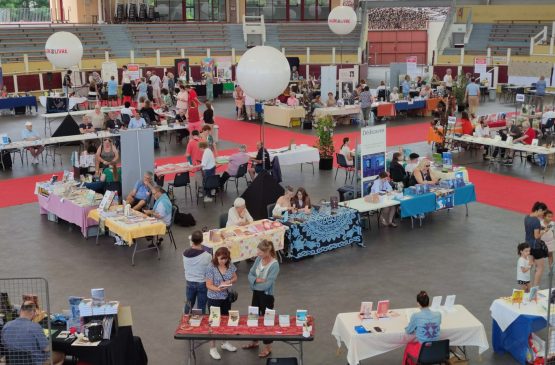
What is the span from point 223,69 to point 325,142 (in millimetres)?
14953

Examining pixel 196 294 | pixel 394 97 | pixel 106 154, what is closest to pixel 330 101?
pixel 394 97

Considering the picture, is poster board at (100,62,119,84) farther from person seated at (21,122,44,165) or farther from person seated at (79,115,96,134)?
person seated at (21,122,44,165)

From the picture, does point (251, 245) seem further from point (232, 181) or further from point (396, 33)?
point (396, 33)

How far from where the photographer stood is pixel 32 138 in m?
18.4

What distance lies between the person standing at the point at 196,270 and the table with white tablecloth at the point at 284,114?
584 inches

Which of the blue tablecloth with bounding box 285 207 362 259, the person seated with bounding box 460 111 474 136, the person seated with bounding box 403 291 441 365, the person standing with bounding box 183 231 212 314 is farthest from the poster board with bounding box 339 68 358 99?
the person seated with bounding box 403 291 441 365

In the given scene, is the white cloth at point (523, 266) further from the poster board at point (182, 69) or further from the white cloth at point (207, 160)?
the poster board at point (182, 69)

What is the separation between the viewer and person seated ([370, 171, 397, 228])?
13.6 m

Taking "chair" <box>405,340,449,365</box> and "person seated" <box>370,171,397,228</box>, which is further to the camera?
"person seated" <box>370,171,397,228</box>

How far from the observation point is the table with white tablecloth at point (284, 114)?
77.4 ft

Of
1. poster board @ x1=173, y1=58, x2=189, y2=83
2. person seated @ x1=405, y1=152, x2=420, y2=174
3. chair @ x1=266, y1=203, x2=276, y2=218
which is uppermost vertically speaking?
poster board @ x1=173, y1=58, x2=189, y2=83

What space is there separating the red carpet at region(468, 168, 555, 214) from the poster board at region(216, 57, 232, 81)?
16233 millimetres

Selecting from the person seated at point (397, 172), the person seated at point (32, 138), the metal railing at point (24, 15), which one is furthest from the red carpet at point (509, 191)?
the metal railing at point (24, 15)

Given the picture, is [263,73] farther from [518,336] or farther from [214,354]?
[518,336]
